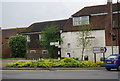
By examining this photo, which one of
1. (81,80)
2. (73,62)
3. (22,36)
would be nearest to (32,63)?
(73,62)

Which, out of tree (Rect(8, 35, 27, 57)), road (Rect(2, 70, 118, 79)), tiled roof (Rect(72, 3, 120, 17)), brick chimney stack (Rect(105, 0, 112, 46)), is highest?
tiled roof (Rect(72, 3, 120, 17))

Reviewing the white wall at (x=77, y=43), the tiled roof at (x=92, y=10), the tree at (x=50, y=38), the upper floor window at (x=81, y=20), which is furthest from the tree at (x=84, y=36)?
the tree at (x=50, y=38)

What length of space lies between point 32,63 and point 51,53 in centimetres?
1943

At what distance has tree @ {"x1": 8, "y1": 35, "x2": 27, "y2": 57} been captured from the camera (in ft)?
168

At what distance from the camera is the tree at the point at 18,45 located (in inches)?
2010

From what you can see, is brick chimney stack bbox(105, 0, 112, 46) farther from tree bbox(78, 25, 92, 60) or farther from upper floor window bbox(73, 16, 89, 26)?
upper floor window bbox(73, 16, 89, 26)

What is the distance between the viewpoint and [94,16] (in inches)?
1590

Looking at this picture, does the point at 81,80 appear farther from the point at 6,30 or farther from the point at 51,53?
the point at 6,30

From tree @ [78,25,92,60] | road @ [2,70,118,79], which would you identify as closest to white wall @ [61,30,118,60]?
tree @ [78,25,92,60]

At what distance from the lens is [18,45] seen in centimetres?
5106

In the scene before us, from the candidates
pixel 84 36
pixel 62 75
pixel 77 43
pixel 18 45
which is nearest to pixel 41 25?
pixel 18 45

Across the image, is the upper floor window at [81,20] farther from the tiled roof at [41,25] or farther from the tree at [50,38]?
the tiled roof at [41,25]

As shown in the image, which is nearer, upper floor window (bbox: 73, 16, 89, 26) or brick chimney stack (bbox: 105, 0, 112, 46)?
brick chimney stack (bbox: 105, 0, 112, 46)

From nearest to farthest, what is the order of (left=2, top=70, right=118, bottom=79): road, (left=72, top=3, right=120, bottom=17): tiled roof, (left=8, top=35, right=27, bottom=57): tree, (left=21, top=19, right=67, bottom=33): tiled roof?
(left=2, top=70, right=118, bottom=79): road → (left=72, top=3, right=120, bottom=17): tiled roof → (left=21, top=19, right=67, bottom=33): tiled roof → (left=8, top=35, right=27, bottom=57): tree
